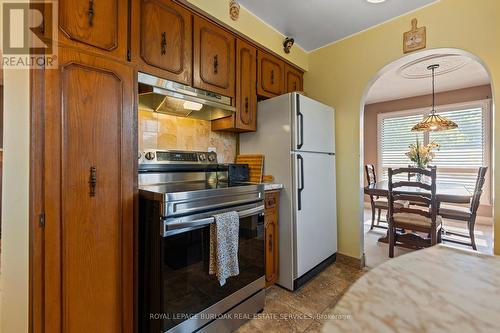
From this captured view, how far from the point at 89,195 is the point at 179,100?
89cm

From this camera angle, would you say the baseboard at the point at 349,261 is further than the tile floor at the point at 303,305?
Yes

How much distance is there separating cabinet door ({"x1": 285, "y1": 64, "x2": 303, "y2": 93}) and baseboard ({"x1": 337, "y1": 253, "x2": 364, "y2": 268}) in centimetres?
197

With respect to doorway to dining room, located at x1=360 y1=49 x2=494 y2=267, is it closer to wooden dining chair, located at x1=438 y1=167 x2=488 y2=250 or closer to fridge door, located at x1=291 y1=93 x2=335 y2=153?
wooden dining chair, located at x1=438 y1=167 x2=488 y2=250

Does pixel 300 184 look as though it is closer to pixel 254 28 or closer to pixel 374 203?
pixel 254 28

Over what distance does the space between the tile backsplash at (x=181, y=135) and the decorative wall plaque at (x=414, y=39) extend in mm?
1840

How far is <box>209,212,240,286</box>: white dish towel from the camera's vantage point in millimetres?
1431

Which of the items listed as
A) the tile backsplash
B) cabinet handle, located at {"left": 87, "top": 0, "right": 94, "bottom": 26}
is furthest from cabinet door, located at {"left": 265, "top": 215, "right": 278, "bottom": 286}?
cabinet handle, located at {"left": 87, "top": 0, "right": 94, "bottom": 26}

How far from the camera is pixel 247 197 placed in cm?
169

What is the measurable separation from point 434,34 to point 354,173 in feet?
4.63

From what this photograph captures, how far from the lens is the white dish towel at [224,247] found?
4.69ft

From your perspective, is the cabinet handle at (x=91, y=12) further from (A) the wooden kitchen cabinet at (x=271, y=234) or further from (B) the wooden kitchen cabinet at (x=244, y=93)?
(A) the wooden kitchen cabinet at (x=271, y=234)

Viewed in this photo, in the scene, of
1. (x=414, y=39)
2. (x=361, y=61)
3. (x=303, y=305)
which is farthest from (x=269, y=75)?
(x=303, y=305)

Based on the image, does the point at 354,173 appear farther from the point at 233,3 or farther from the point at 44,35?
the point at 44,35

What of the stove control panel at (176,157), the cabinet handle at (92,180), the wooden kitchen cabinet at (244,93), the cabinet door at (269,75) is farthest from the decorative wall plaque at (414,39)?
the cabinet handle at (92,180)
